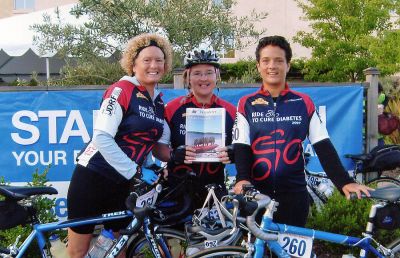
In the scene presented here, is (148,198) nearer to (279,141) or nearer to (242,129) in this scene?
(242,129)

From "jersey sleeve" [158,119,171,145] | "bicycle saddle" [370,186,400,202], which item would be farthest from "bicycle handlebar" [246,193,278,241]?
"jersey sleeve" [158,119,171,145]

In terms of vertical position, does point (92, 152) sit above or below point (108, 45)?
below

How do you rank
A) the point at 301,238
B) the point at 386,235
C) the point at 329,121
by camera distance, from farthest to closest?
the point at 329,121 → the point at 386,235 → the point at 301,238

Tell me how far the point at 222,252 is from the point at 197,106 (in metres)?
1.32

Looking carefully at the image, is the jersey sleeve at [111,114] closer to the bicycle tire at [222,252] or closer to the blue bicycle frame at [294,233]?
the bicycle tire at [222,252]

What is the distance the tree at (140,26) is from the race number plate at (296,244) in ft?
16.2

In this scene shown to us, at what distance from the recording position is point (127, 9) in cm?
767

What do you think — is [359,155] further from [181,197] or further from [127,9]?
[127,9]

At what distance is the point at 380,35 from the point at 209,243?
14003mm

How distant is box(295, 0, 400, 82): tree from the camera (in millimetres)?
15727

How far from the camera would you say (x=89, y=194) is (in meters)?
3.65

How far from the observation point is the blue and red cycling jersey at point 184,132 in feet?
13.5

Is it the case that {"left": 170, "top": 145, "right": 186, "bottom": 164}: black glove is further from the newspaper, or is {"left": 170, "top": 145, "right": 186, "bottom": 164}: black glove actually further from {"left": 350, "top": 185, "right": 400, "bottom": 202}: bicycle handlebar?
{"left": 350, "top": 185, "right": 400, "bottom": 202}: bicycle handlebar

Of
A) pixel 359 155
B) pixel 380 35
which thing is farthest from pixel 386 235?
pixel 380 35
